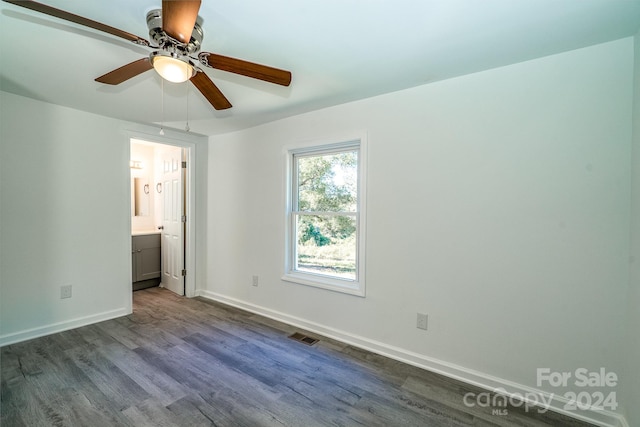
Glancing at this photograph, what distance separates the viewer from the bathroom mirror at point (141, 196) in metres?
4.78

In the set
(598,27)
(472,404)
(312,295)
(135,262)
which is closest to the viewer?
(598,27)

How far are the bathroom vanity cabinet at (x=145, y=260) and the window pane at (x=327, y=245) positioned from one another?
8.71 ft

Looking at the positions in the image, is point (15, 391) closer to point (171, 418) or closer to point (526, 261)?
point (171, 418)

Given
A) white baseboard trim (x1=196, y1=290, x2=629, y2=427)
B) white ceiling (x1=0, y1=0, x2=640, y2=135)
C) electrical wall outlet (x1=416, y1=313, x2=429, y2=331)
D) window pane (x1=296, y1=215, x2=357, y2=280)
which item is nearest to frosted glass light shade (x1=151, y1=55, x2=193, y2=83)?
white ceiling (x1=0, y1=0, x2=640, y2=135)

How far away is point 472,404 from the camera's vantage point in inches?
72.1

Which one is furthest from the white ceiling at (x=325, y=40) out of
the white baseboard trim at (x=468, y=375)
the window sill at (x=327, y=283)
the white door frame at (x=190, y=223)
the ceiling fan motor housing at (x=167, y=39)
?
the white baseboard trim at (x=468, y=375)

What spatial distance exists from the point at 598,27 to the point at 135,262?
538 cm

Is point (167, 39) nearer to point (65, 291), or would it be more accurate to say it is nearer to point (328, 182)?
point (328, 182)

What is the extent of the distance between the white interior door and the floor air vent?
2101 mm

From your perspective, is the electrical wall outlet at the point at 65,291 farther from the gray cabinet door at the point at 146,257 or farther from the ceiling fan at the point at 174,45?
the ceiling fan at the point at 174,45

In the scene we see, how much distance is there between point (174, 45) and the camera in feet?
4.50

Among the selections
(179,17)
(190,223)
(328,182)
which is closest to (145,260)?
(190,223)

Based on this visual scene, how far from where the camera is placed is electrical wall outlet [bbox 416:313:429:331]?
2248 millimetres

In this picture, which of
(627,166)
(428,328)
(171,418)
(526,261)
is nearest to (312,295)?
(428,328)
